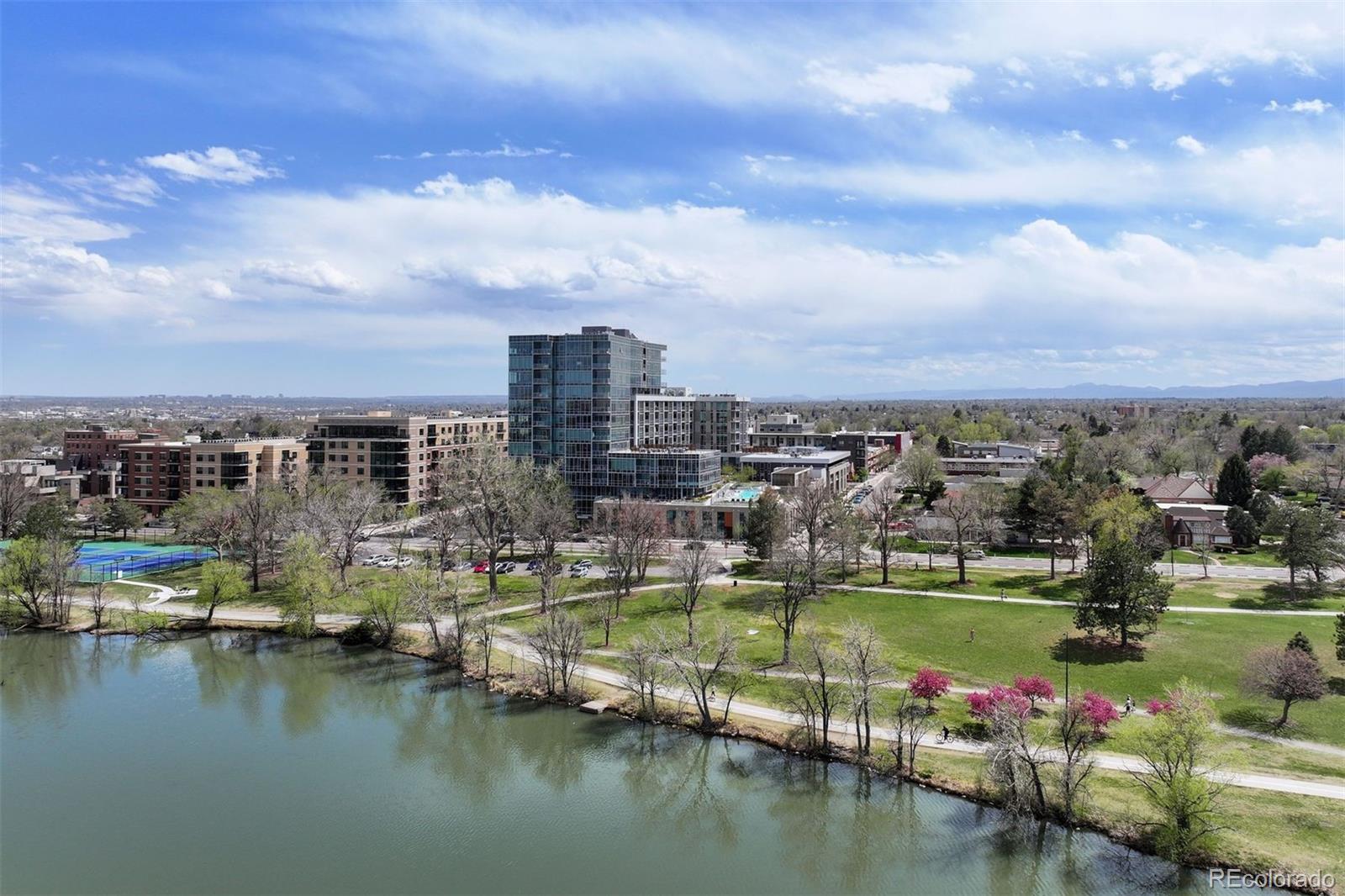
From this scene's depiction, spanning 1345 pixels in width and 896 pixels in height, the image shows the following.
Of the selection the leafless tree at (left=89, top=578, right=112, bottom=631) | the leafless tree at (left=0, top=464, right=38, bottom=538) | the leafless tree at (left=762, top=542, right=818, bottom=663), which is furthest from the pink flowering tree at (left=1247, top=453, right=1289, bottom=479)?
the leafless tree at (left=0, top=464, right=38, bottom=538)

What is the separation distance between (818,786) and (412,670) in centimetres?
1963

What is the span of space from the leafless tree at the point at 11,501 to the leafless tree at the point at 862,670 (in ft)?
210

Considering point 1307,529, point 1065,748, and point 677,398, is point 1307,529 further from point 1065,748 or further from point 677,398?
point 677,398

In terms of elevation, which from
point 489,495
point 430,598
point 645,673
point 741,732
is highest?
point 489,495

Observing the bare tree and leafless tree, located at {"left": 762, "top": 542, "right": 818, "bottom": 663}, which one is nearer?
leafless tree, located at {"left": 762, "top": 542, "right": 818, "bottom": 663}

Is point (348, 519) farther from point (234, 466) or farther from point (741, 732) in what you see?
point (741, 732)

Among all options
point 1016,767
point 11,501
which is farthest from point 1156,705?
point 11,501

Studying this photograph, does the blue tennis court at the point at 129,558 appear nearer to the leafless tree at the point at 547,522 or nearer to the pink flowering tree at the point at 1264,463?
the leafless tree at the point at 547,522

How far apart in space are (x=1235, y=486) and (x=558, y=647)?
6065 centimetres

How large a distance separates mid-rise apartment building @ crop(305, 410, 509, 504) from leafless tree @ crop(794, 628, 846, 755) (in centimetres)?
5211

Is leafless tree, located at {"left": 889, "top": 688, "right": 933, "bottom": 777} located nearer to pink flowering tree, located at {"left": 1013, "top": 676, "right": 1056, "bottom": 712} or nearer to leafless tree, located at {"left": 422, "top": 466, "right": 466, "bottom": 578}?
pink flowering tree, located at {"left": 1013, "top": 676, "right": 1056, "bottom": 712}

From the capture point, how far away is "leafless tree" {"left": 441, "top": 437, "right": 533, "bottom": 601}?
4641 centimetres

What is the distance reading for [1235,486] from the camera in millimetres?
64812

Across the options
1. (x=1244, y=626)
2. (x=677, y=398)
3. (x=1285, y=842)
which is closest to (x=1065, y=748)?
(x=1285, y=842)
